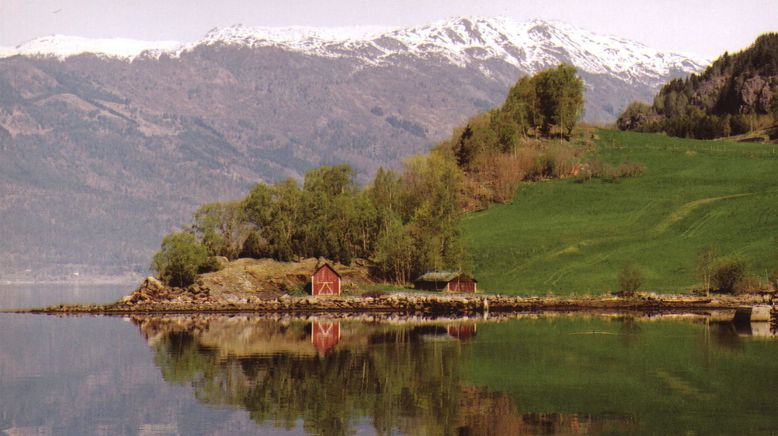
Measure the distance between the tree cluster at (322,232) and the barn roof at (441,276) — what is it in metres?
1.84

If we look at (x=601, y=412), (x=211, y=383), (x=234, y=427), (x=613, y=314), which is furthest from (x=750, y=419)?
(x=613, y=314)

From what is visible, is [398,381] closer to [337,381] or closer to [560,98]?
[337,381]

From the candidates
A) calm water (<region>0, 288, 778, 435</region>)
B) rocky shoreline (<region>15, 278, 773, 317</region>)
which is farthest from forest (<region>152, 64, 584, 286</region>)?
calm water (<region>0, 288, 778, 435</region>)

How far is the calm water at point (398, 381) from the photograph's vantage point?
4556 cm

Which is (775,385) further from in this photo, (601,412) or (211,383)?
(211,383)

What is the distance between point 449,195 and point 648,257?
2751 centimetres

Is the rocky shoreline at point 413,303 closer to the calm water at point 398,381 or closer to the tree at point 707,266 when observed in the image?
the tree at point 707,266

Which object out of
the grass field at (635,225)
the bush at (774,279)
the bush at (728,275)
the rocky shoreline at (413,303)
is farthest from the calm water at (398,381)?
the grass field at (635,225)

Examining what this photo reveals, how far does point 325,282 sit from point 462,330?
131 ft

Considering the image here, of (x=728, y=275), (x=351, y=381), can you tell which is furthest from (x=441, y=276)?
(x=351, y=381)

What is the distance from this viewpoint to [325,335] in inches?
3243

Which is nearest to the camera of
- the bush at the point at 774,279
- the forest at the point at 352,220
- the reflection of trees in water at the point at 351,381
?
the reflection of trees in water at the point at 351,381

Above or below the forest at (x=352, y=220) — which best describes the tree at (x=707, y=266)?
below

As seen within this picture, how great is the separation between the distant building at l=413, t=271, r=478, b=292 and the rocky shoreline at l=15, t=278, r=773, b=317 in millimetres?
4530
